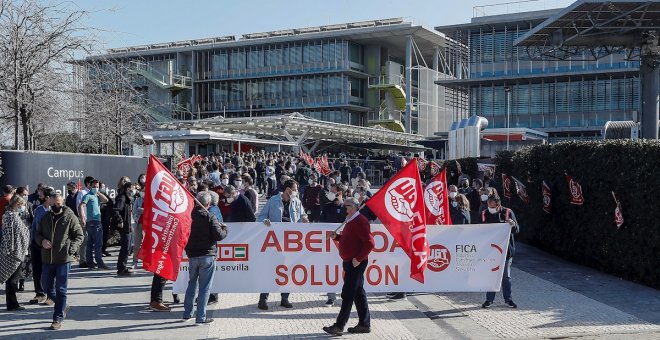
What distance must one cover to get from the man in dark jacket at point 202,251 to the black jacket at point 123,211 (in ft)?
13.8

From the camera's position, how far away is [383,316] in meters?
9.81

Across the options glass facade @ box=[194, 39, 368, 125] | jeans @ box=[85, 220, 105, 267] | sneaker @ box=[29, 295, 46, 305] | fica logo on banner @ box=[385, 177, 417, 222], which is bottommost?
sneaker @ box=[29, 295, 46, 305]

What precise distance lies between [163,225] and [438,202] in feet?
18.9

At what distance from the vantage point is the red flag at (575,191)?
14.3 meters

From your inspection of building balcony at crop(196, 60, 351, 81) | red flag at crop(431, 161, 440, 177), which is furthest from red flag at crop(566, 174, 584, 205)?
building balcony at crop(196, 60, 351, 81)

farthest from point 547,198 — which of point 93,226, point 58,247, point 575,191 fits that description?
point 58,247

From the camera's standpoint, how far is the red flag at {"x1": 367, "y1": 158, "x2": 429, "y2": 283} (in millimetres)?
9414

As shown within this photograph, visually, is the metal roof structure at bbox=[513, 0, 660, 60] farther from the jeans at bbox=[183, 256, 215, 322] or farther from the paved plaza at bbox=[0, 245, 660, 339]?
the jeans at bbox=[183, 256, 215, 322]

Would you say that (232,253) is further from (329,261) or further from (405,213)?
A: (405,213)

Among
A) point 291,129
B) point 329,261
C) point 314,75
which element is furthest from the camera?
point 314,75

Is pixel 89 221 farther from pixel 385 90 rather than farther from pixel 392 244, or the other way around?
pixel 385 90

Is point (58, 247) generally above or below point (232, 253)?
above

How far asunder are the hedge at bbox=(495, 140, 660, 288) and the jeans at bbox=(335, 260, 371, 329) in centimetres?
615

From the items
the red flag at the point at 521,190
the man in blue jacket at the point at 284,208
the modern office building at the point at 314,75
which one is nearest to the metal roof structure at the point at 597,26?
the red flag at the point at 521,190
